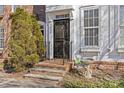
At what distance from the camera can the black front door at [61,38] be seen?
3.25m

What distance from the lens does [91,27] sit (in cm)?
320

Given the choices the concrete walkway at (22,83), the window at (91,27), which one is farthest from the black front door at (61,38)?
the concrete walkway at (22,83)

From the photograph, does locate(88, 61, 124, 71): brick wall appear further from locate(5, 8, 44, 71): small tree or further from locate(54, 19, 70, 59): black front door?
locate(5, 8, 44, 71): small tree

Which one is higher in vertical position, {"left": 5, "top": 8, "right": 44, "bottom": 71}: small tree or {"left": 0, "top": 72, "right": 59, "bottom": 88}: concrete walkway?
{"left": 5, "top": 8, "right": 44, "bottom": 71}: small tree

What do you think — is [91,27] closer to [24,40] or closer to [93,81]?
[93,81]

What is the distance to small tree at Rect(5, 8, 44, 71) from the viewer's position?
324cm

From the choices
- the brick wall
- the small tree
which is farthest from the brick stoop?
the brick wall


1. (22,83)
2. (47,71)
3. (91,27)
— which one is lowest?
(22,83)

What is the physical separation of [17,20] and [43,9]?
0.43 metres

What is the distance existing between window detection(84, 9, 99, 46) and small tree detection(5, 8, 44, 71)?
70 cm

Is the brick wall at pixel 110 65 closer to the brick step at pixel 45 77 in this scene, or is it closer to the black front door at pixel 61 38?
the black front door at pixel 61 38

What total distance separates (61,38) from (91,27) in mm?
491

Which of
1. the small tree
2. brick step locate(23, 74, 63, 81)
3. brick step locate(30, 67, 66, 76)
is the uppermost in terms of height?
the small tree

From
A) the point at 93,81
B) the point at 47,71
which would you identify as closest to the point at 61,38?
the point at 47,71
